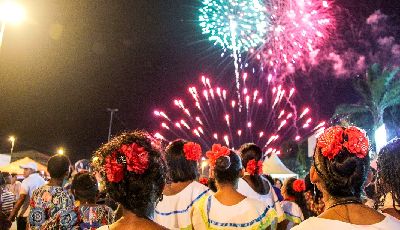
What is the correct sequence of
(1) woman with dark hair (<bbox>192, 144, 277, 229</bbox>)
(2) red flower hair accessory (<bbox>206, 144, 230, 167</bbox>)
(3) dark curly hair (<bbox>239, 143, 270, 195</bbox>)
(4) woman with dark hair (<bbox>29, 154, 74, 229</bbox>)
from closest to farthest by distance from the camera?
(1) woman with dark hair (<bbox>192, 144, 277, 229</bbox>), (2) red flower hair accessory (<bbox>206, 144, 230, 167</bbox>), (4) woman with dark hair (<bbox>29, 154, 74, 229</bbox>), (3) dark curly hair (<bbox>239, 143, 270, 195</bbox>)

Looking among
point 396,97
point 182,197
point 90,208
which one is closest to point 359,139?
point 182,197

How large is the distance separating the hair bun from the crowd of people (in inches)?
0.4

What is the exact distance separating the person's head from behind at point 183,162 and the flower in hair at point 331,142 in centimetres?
243

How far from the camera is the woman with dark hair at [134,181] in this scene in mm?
2533

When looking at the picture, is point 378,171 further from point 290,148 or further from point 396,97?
point 290,148

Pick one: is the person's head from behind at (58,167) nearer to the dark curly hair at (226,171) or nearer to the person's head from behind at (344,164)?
the dark curly hair at (226,171)

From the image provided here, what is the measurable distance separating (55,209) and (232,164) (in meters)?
2.10

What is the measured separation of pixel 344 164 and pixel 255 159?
3.29 meters

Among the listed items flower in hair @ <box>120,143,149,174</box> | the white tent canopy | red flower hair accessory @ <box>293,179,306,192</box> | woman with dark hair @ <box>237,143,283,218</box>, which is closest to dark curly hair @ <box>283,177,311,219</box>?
red flower hair accessory @ <box>293,179,306,192</box>

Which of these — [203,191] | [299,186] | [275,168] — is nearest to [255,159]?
[299,186]

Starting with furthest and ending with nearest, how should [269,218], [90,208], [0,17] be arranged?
[0,17]
[90,208]
[269,218]

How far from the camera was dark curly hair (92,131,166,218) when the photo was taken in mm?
2547

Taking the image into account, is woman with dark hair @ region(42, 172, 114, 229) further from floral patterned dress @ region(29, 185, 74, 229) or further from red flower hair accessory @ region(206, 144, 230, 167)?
red flower hair accessory @ region(206, 144, 230, 167)

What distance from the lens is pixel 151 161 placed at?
2.60m
